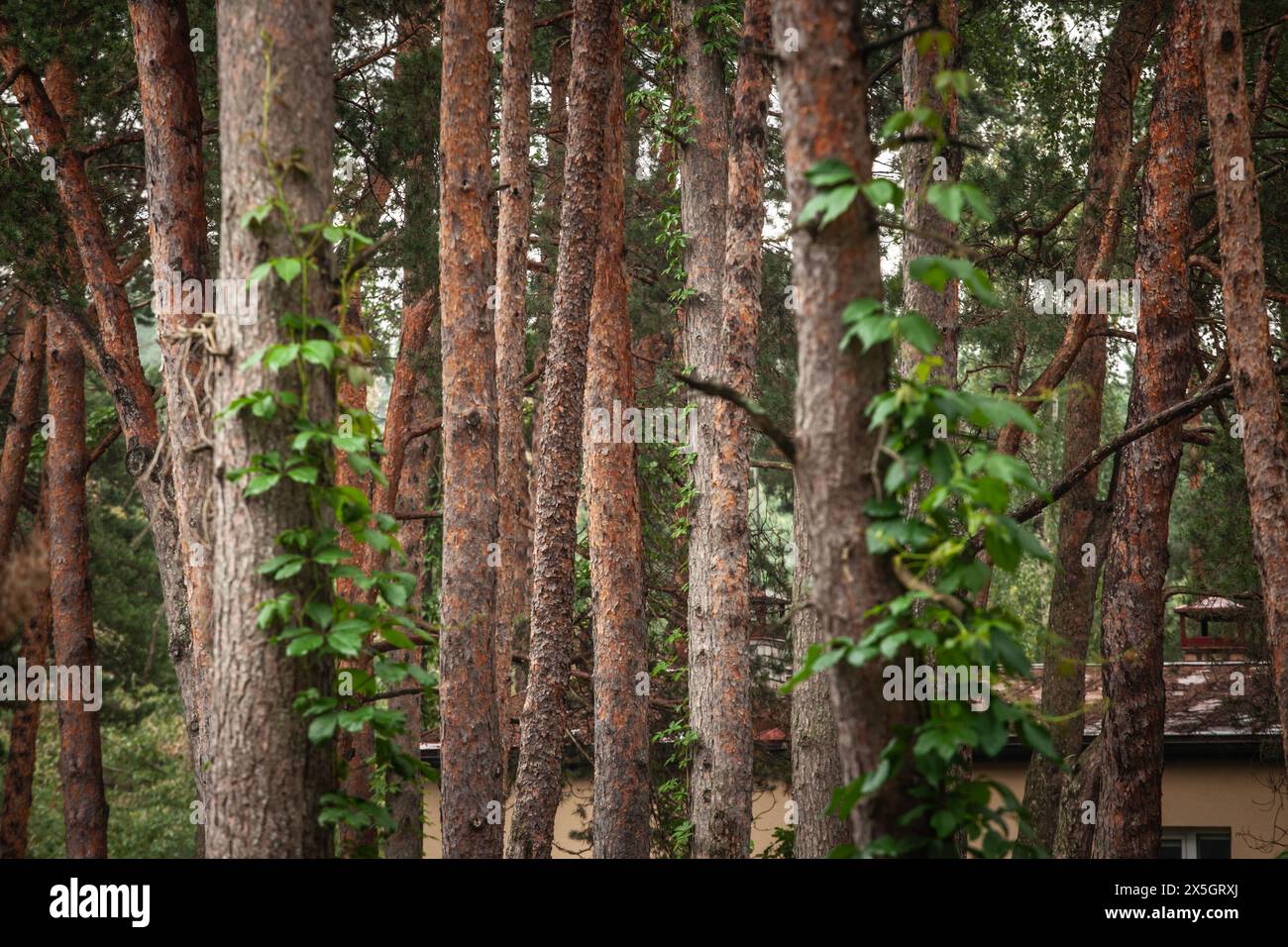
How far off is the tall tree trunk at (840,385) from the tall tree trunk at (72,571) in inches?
505

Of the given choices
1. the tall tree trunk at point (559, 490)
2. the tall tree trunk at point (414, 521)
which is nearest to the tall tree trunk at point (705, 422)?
the tall tree trunk at point (559, 490)

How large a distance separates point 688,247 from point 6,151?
6.46 meters

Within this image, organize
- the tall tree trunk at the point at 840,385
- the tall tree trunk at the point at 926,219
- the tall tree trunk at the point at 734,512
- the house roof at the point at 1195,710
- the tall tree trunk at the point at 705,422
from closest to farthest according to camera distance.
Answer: the tall tree trunk at the point at 840,385, the tall tree trunk at the point at 926,219, the tall tree trunk at the point at 734,512, the tall tree trunk at the point at 705,422, the house roof at the point at 1195,710

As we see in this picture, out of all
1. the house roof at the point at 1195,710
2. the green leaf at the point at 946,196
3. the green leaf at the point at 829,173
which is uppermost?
the green leaf at the point at 829,173

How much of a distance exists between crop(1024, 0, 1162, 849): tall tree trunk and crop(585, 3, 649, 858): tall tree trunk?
191 inches

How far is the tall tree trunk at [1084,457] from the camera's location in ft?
44.5

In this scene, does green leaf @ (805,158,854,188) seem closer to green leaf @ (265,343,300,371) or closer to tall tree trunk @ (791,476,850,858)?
green leaf @ (265,343,300,371)

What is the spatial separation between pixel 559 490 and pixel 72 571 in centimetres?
807

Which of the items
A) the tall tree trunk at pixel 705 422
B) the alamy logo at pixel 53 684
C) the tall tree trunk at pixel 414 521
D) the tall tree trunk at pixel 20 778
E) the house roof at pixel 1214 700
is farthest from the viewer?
the tall tree trunk at pixel 20 778

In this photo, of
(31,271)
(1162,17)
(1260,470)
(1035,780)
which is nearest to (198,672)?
(31,271)

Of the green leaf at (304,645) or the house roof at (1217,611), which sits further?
the house roof at (1217,611)

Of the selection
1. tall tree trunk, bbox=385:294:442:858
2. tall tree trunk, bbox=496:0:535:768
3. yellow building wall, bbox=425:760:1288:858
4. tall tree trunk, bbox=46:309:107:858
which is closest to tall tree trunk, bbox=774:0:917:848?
tall tree trunk, bbox=496:0:535:768
